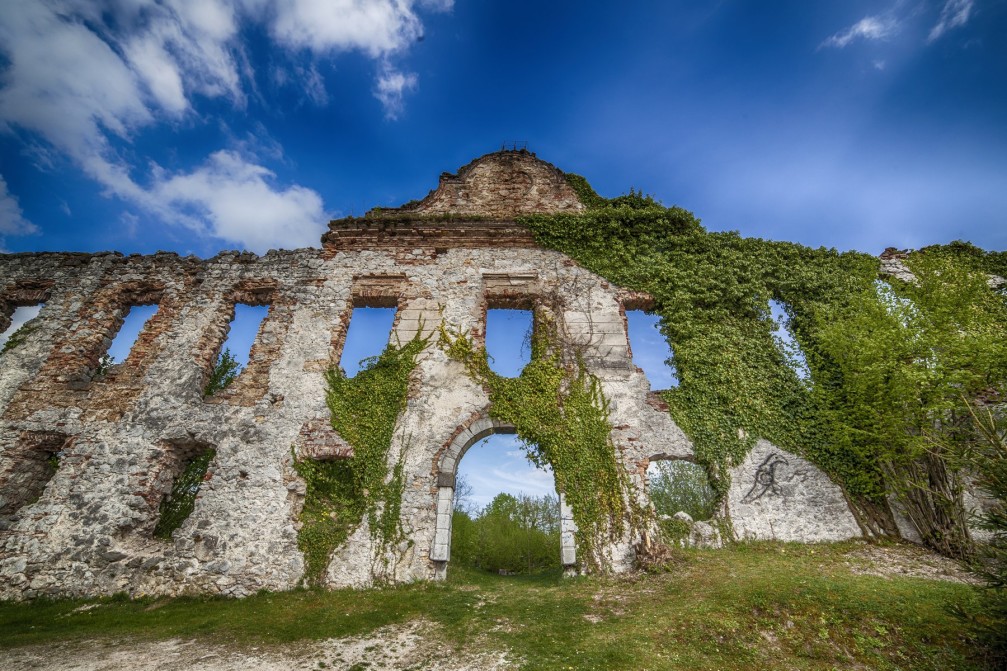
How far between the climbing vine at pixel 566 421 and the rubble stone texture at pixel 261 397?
29 centimetres

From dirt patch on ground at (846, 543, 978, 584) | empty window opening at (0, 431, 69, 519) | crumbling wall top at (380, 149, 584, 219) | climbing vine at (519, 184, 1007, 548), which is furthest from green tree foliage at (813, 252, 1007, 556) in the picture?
empty window opening at (0, 431, 69, 519)

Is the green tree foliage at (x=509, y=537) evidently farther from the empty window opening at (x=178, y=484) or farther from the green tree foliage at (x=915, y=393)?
the green tree foliage at (x=915, y=393)

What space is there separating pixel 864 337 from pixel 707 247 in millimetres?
3941

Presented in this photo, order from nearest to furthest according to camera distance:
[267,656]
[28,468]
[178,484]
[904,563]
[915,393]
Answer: [267,656], [904,563], [915,393], [28,468], [178,484]

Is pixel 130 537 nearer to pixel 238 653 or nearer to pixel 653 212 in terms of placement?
pixel 238 653

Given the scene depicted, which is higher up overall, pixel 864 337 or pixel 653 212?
pixel 653 212

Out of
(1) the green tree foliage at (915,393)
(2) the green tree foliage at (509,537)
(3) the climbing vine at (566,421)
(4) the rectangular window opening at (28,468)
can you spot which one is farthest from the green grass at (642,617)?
(2) the green tree foliage at (509,537)

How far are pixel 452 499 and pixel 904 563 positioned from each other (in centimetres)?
740

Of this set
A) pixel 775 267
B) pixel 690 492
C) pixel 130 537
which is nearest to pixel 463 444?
pixel 130 537

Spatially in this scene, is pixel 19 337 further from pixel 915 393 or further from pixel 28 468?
pixel 915 393

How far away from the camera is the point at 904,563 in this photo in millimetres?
7070

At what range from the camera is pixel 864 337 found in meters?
8.27

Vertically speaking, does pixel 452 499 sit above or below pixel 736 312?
below

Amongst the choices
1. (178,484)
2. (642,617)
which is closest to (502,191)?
(642,617)
